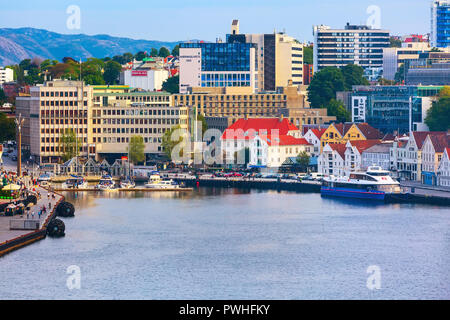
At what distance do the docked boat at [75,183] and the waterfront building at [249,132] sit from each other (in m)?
14.5

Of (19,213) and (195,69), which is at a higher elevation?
(195,69)

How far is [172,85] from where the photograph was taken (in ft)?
488

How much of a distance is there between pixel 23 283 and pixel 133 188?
133ft

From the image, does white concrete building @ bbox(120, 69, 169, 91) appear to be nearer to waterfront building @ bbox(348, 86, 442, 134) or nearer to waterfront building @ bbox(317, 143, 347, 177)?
waterfront building @ bbox(348, 86, 442, 134)

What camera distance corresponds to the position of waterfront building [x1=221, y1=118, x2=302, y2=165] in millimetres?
103312

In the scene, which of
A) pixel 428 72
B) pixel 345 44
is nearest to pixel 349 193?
pixel 428 72

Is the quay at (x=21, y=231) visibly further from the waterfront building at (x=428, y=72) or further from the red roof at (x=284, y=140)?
the waterfront building at (x=428, y=72)

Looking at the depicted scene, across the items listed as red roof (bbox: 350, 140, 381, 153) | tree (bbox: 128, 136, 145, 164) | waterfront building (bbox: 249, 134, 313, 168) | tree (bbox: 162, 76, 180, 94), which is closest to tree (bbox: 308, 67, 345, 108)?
tree (bbox: 162, 76, 180, 94)

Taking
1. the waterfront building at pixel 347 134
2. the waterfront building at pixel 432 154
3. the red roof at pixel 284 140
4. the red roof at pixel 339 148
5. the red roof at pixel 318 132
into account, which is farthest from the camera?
the red roof at pixel 318 132

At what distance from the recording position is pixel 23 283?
50.6 meters

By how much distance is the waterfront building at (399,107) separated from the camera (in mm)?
105812

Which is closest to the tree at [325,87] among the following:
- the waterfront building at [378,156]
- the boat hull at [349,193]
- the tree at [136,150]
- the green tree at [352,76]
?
the green tree at [352,76]
